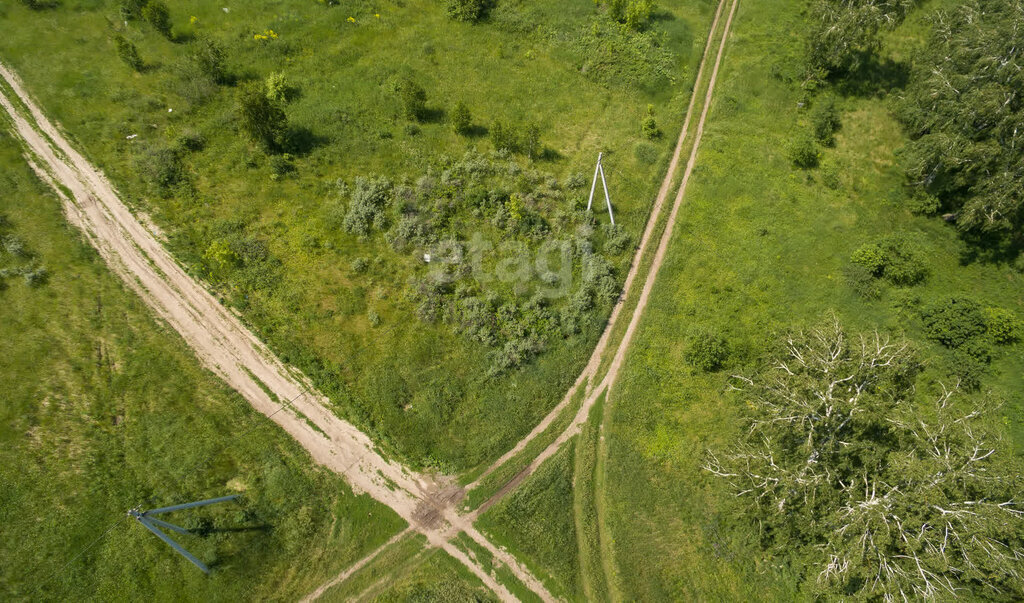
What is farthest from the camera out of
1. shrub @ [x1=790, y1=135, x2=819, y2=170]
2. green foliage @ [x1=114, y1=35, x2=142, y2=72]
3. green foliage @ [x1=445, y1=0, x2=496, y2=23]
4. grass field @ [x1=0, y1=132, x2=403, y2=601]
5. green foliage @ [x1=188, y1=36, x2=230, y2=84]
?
green foliage @ [x1=445, y1=0, x2=496, y2=23]

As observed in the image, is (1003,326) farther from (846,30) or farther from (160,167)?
(160,167)

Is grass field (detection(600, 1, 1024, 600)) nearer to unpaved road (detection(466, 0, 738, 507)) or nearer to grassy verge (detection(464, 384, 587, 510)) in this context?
unpaved road (detection(466, 0, 738, 507))

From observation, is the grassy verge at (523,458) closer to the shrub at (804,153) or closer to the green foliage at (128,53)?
the shrub at (804,153)

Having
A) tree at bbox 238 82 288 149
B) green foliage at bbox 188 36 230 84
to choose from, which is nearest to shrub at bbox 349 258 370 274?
tree at bbox 238 82 288 149

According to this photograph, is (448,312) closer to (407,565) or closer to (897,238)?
(407,565)

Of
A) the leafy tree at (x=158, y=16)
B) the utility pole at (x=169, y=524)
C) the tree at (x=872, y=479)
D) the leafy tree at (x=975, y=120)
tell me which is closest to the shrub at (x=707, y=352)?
the tree at (x=872, y=479)
